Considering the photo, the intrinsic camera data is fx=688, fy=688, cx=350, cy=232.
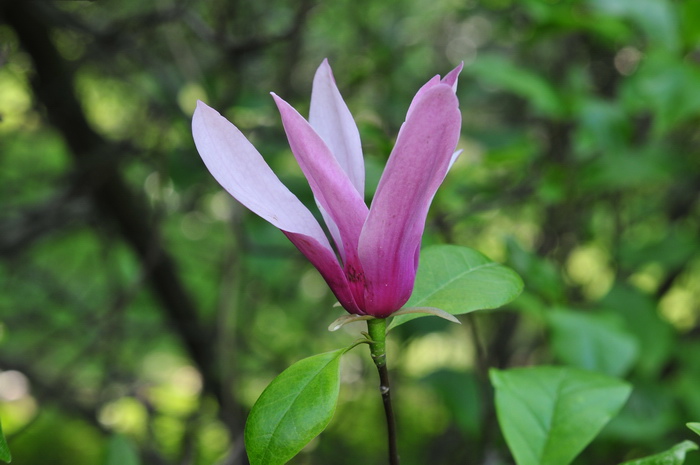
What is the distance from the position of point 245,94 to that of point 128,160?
20.4 inches

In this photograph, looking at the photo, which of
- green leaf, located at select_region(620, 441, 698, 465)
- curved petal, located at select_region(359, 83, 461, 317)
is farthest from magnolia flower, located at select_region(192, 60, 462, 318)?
green leaf, located at select_region(620, 441, 698, 465)

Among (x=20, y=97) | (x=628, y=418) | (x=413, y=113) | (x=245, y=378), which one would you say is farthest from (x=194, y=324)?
(x=413, y=113)

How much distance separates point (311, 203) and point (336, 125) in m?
0.71

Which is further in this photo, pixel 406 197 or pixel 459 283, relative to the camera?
pixel 459 283

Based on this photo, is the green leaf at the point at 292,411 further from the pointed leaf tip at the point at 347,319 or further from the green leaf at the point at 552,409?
the green leaf at the point at 552,409

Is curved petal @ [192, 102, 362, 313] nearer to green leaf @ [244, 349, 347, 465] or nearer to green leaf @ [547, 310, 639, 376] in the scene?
green leaf @ [244, 349, 347, 465]

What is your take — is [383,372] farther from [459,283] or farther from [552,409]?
[552,409]

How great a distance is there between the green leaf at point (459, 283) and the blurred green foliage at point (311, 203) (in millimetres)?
368

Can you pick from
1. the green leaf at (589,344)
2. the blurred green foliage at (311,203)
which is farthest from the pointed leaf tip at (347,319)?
the green leaf at (589,344)

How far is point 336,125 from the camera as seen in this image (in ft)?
1.71

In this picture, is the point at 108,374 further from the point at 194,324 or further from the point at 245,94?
the point at 245,94

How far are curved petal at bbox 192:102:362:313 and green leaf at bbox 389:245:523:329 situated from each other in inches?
2.9

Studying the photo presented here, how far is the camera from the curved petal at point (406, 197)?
0.39m

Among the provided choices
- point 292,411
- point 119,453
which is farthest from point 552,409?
point 119,453
